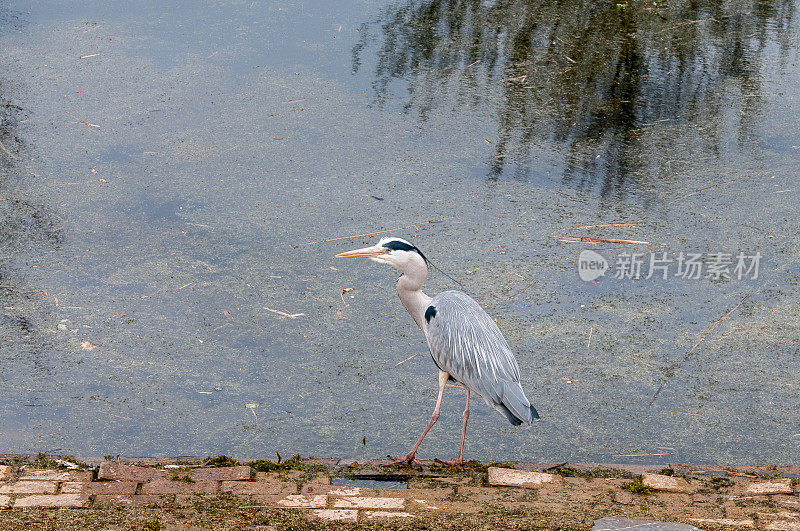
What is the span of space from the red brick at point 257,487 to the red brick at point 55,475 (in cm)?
68

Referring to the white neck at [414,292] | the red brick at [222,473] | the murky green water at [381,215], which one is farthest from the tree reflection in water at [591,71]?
the red brick at [222,473]

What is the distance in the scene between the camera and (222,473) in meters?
4.61

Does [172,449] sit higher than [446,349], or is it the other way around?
[446,349]

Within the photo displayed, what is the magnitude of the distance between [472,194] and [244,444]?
9.97 feet

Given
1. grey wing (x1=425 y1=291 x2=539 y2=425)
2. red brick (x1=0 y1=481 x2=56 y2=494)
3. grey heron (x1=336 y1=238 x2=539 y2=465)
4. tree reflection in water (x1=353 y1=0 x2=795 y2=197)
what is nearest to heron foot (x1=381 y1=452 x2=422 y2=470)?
grey heron (x1=336 y1=238 x2=539 y2=465)

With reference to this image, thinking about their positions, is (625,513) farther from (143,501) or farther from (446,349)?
(143,501)

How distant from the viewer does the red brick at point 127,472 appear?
452cm

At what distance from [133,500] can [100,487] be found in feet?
0.68

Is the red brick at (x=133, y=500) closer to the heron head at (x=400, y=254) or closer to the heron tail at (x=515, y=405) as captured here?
the heron head at (x=400, y=254)

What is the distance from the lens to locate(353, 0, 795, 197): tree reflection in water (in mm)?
7816

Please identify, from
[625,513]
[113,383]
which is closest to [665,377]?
[625,513]

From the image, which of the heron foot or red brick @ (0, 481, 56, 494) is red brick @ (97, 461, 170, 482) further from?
the heron foot

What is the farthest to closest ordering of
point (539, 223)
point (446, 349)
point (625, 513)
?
point (539, 223)
point (446, 349)
point (625, 513)

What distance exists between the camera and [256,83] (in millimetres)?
8734
